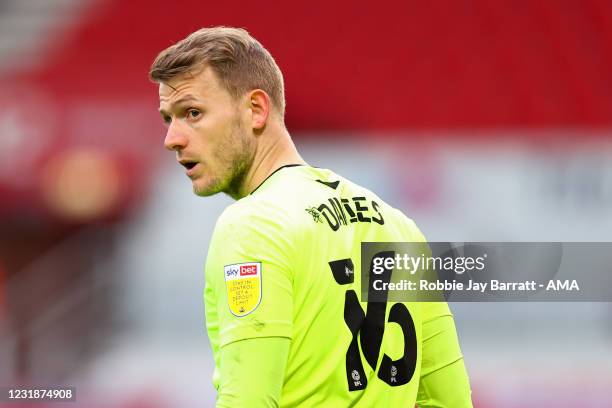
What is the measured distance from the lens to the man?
1073 mm

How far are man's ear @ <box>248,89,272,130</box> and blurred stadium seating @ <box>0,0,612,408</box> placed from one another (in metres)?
2.03

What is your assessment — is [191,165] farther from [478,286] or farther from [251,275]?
[478,286]

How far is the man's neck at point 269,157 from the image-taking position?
1.27m

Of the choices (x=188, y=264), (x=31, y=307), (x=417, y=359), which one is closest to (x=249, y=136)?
(x=417, y=359)

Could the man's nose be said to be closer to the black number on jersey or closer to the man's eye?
the man's eye

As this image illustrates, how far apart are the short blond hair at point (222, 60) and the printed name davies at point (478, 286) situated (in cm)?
33

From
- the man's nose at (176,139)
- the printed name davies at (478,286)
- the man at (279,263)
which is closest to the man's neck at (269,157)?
the man at (279,263)

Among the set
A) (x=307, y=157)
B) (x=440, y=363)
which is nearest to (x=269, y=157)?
(x=440, y=363)

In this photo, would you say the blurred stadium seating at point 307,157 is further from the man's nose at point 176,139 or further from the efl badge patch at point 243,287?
the efl badge patch at point 243,287

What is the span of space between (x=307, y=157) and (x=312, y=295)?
2329 millimetres

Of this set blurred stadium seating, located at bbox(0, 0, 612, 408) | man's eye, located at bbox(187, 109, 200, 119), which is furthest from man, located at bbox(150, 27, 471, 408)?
blurred stadium seating, located at bbox(0, 0, 612, 408)

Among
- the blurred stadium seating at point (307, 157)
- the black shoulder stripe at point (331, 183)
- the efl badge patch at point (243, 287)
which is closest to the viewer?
the efl badge patch at point (243, 287)

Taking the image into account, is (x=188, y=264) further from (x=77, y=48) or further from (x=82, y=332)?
(x=77, y=48)

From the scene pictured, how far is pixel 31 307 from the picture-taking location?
3445 millimetres
